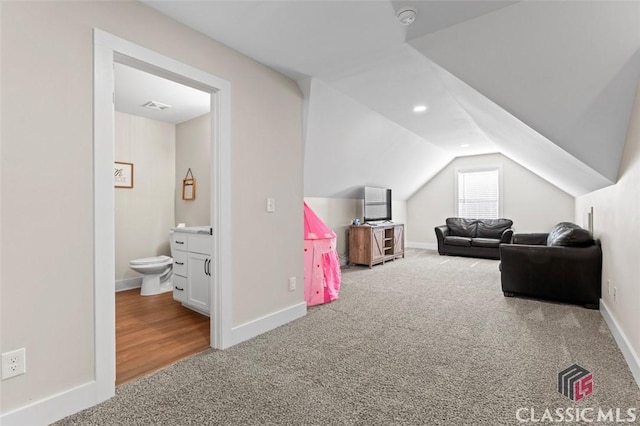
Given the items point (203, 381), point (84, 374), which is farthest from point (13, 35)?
point (203, 381)

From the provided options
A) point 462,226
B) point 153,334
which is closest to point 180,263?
point 153,334

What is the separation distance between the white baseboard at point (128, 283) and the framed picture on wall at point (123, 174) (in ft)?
4.18

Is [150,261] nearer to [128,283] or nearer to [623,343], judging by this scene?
[128,283]

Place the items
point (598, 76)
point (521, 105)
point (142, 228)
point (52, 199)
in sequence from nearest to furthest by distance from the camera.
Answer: point (52, 199)
point (598, 76)
point (521, 105)
point (142, 228)

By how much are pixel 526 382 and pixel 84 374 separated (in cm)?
257

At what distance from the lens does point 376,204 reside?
6.09 m

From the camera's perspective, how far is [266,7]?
6.47 ft

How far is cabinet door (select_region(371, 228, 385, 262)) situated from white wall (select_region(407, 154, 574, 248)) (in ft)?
8.59

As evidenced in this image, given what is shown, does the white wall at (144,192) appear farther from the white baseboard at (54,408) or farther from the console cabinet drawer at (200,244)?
the white baseboard at (54,408)

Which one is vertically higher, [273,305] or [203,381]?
[273,305]

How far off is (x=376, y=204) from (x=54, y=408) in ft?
17.2

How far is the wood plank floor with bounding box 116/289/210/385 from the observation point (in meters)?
2.22

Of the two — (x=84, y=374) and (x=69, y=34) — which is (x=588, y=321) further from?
(x=69, y=34)

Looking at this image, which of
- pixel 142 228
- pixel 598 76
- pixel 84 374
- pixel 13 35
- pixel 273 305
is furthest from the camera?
pixel 142 228
